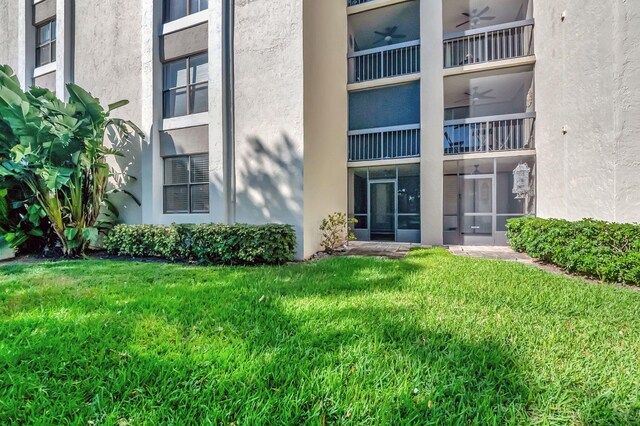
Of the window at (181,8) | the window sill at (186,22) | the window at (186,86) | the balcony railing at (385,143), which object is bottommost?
the balcony railing at (385,143)

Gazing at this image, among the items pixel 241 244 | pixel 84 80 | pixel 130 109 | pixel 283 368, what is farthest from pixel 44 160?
pixel 283 368

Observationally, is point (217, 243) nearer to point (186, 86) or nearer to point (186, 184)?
point (186, 184)

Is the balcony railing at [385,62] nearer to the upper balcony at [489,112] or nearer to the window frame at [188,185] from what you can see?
the upper balcony at [489,112]

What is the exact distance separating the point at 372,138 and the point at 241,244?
7.43 metres

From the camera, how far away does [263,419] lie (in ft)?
6.14

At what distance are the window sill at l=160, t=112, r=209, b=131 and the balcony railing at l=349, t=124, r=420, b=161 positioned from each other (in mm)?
5857

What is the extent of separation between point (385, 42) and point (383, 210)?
7061 mm

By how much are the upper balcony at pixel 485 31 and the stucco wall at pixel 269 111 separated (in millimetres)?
6629

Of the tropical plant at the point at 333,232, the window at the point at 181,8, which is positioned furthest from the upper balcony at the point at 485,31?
the window at the point at 181,8

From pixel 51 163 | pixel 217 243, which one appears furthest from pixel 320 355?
pixel 51 163

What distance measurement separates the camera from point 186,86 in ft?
30.8

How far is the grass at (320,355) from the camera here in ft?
6.51

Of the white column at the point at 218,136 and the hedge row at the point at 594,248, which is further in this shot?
the white column at the point at 218,136

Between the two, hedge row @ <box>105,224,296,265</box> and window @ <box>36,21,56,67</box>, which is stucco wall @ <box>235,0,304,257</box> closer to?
hedge row @ <box>105,224,296,265</box>
